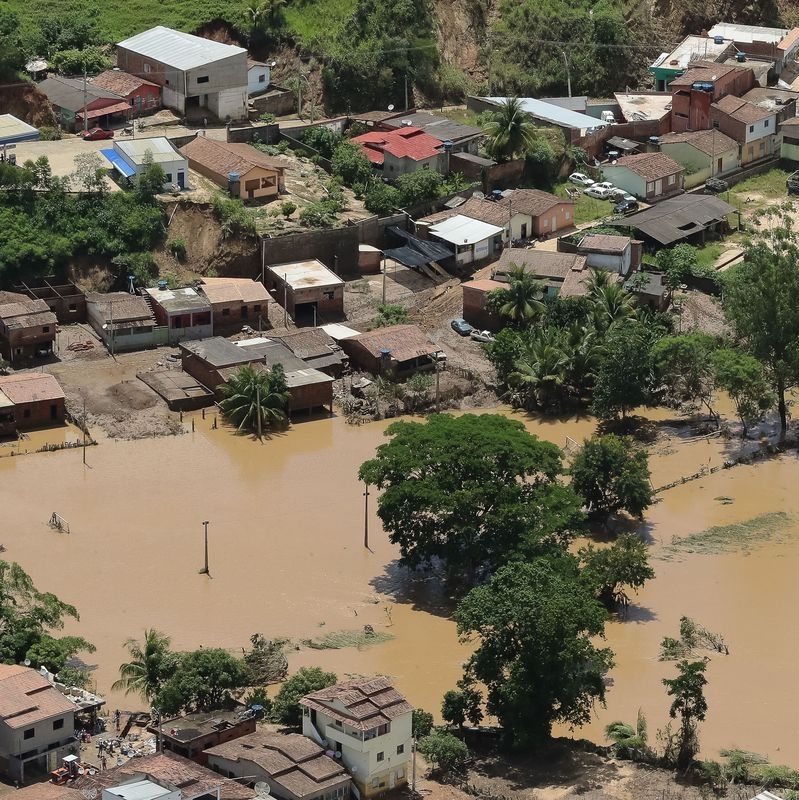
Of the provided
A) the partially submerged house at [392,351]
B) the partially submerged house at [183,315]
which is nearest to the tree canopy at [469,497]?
the partially submerged house at [392,351]

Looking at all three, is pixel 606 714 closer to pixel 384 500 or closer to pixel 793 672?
pixel 793 672

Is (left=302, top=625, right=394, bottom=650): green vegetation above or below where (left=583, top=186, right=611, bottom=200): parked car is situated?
below

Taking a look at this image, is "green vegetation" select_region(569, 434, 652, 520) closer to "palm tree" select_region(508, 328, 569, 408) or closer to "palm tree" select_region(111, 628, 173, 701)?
"palm tree" select_region(508, 328, 569, 408)

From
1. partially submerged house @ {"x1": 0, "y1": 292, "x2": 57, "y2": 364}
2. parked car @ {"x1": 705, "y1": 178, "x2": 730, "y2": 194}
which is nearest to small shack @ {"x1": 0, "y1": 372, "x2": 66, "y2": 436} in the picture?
partially submerged house @ {"x1": 0, "y1": 292, "x2": 57, "y2": 364}

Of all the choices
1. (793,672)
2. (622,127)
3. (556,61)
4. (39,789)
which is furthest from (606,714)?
(556,61)

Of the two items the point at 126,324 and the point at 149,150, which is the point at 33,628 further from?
the point at 149,150

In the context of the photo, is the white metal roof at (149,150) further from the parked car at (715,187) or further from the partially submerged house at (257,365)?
the parked car at (715,187)

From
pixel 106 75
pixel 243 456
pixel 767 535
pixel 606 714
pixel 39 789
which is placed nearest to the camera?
pixel 39 789
